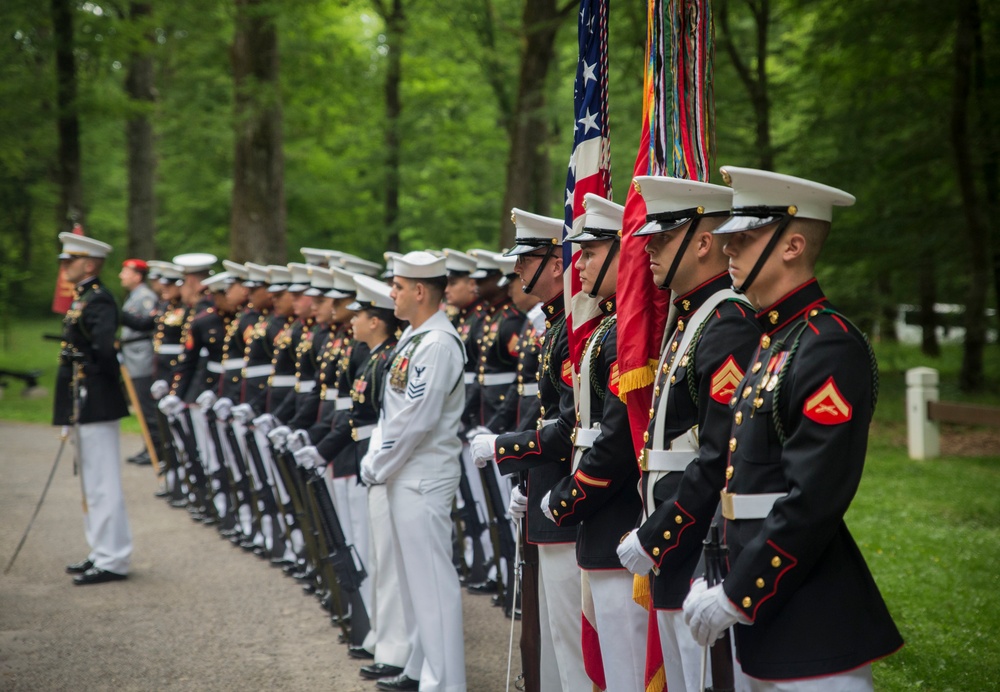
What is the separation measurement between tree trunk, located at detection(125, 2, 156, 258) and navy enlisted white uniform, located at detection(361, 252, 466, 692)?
15469 mm

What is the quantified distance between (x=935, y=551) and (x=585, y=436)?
17.0 ft

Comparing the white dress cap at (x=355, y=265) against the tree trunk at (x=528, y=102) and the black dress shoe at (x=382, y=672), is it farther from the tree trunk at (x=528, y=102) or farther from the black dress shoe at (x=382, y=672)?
the tree trunk at (x=528, y=102)

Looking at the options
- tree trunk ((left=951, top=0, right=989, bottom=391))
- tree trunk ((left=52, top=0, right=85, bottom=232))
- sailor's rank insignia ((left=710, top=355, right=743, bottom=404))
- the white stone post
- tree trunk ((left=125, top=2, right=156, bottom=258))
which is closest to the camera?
sailor's rank insignia ((left=710, top=355, right=743, bottom=404))

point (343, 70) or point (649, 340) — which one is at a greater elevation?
point (343, 70)

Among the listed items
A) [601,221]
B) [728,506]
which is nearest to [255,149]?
[601,221]

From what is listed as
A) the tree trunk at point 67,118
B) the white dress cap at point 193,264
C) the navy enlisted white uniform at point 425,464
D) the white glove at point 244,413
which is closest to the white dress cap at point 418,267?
the navy enlisted white uniform at point 425,464

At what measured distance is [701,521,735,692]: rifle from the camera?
3.09 metres

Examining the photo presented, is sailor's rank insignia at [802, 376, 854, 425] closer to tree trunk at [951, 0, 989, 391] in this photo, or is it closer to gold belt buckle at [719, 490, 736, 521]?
gold belt buckle at [719, 490, 736, 521]

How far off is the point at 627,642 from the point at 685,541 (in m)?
0.95

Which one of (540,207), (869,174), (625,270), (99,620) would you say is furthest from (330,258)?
(540,207)

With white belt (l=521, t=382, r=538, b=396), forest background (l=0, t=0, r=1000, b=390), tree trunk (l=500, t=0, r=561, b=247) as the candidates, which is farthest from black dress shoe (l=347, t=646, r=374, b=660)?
tree trunk (l=500, t=0, r=561, b=247)

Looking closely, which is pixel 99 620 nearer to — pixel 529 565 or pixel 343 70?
pixel 529 565

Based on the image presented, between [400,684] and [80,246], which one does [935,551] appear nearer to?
[400,684]

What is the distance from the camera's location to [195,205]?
23547 millimetres
